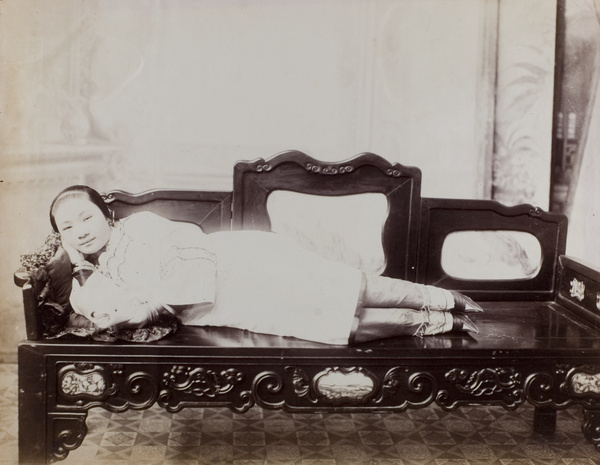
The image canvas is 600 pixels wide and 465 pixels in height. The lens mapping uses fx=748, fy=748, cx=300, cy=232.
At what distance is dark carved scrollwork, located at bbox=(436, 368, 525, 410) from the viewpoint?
2436mm

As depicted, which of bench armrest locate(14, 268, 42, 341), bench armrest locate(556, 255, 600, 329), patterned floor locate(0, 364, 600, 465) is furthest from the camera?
bench armrest locate(556, 255, 600, 329)

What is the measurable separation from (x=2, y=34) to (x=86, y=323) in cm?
148

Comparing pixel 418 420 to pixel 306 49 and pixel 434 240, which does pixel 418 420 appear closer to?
pixel 434 240

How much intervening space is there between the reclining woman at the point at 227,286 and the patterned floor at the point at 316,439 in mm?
471

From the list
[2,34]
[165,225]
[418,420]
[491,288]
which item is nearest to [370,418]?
[418,420]

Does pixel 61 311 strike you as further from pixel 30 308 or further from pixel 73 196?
pixel 73 196

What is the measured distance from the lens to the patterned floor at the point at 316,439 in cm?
259

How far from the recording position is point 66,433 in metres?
2.32

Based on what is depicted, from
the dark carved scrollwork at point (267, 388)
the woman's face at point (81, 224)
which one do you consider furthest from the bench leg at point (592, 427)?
the woman's face at point (81, 224)

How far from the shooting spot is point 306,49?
10.5 feet

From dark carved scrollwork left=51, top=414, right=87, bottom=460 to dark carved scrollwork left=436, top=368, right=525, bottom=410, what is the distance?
3.75 ft

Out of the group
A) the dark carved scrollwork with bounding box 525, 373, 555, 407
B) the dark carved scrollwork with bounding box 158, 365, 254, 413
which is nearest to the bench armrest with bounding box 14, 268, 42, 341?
the dark carved scrollwork with bounding box 158, 365, 254, 413

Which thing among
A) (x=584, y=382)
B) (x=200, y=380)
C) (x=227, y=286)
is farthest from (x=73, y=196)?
(x=584, y=382)

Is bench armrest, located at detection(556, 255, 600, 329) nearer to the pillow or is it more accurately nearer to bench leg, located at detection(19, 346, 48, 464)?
the pillow
